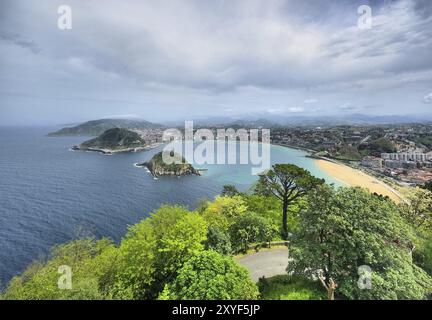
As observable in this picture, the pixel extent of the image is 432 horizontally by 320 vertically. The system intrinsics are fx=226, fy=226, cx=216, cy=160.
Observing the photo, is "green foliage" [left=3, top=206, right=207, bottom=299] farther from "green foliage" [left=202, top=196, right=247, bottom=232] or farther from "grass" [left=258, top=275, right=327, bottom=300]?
"grass" [left=258, top=275, right=327, bottom=300]

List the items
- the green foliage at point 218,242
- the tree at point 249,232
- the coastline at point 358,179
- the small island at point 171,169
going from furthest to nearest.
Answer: the small island at point 171,169 < the coastline at point 358,179 < the tree at point 249,232 < the green foliage at point 218,242

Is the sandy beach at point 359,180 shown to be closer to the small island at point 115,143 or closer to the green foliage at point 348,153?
the green foliage at point 348,153

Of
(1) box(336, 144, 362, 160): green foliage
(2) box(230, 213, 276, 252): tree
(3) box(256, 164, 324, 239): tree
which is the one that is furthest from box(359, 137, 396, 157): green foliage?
(2) box(230, 213, 276, 252): tree

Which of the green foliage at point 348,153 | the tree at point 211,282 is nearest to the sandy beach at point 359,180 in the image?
the green foliage at point 348,153

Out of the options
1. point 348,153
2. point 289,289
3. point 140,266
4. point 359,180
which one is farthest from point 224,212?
point 348,153

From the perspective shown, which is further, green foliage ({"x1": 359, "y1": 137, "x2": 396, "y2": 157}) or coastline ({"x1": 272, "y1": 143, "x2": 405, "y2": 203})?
green foliage ({"x1": 359, "y1": 137, "x2": 396, "y2": 157})
